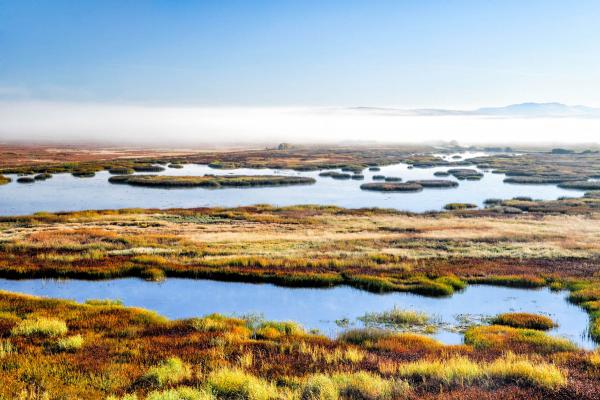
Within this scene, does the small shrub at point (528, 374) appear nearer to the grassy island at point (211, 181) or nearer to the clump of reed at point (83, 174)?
the grassy island at point (211, 181)

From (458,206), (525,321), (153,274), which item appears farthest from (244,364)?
(458,206)

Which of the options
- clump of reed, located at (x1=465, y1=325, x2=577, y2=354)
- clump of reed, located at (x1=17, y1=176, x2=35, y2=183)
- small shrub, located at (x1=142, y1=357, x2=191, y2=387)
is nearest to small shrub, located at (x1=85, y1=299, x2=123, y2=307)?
small shrub, located at (x1=142, y1=357, x2=191, y2=387)

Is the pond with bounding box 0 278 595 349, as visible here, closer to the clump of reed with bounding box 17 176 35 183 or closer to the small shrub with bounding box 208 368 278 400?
the small shrub with bounding box 208 368 278 400

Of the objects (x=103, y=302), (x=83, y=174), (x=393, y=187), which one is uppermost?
(x=83, y=174)

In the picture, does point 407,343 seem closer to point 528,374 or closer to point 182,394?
point 528,374

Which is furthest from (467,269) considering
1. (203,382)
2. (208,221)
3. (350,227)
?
(208,221)

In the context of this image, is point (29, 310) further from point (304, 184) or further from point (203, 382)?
point (304, 184)

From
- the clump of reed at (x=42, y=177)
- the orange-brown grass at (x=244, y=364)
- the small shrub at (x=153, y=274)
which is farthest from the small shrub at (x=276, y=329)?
the clump of reed at (x=42, y=177)
